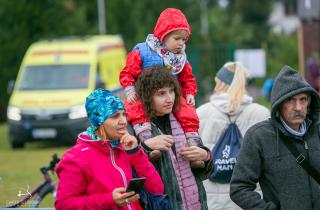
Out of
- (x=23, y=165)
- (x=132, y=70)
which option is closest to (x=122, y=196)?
(x=132, y=70)

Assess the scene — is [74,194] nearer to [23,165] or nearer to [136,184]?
[136,184]

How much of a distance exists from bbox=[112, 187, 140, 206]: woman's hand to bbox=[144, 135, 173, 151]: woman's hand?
54 centimetres

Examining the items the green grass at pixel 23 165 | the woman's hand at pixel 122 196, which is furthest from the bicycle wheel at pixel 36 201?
the woman's hand at pixel 122 196

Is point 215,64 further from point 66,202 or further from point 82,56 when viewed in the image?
point 66,202

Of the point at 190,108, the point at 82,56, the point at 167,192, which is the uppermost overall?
the point at 190,108

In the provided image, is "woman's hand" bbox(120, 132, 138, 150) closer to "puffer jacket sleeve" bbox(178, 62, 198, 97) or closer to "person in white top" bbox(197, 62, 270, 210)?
"puffer jacket sleeve" bbox(178, 62, 198, 97)

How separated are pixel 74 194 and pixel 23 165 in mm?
12979

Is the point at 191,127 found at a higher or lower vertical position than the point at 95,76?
higher

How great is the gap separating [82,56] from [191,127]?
16.4 meters

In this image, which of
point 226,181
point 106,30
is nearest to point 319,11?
point 106,30

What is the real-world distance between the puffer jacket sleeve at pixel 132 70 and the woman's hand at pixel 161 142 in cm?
55

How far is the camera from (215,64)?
2994 cm

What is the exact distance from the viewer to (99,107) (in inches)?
193

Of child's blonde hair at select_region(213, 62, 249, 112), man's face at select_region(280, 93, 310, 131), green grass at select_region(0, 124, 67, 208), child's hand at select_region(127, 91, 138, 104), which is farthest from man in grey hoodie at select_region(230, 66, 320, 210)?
green grass at select_region(0, 124, 67, 208)
